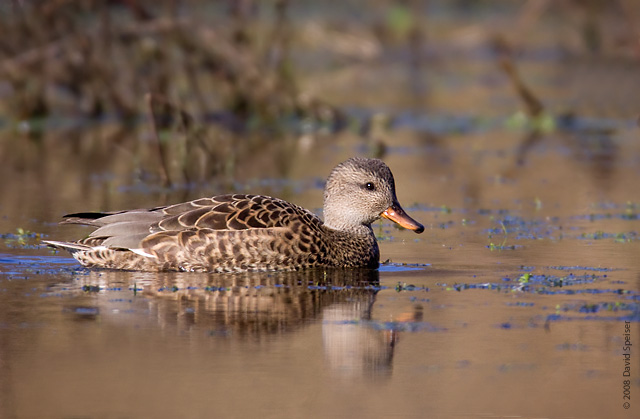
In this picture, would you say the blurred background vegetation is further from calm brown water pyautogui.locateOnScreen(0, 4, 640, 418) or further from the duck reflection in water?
the duck reflection in water

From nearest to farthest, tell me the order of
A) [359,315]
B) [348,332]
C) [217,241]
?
[348,332]
[359,315]
[217,241]

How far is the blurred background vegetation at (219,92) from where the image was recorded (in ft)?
52.5

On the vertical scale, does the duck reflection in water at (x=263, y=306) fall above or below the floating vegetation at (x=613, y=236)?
below

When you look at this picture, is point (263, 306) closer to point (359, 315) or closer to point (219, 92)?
point (359, 315)

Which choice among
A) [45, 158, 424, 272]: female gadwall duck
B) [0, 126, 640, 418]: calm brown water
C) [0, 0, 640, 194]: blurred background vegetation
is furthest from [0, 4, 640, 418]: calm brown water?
[0, 0, 640, 194]: blurred background vegetation

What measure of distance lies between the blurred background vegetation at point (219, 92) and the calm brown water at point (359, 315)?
4.50 ft

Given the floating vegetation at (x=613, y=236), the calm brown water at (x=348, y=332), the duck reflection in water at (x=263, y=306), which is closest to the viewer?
the calm brown water at (x=348, y=332)

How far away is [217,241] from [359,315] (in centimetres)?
173

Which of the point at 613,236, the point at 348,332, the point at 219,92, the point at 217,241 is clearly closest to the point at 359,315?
the point at 348,332

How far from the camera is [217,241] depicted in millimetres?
9117

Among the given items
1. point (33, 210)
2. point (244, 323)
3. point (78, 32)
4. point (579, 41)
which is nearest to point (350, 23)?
point (579, 41)

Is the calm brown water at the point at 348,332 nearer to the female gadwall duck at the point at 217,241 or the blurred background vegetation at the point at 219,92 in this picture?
the female gadwall duck at the point at 217,241

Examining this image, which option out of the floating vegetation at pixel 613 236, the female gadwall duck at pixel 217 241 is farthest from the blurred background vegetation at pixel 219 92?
the floating vegetation at pixel 613 236

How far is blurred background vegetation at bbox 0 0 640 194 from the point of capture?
52.5 ft
